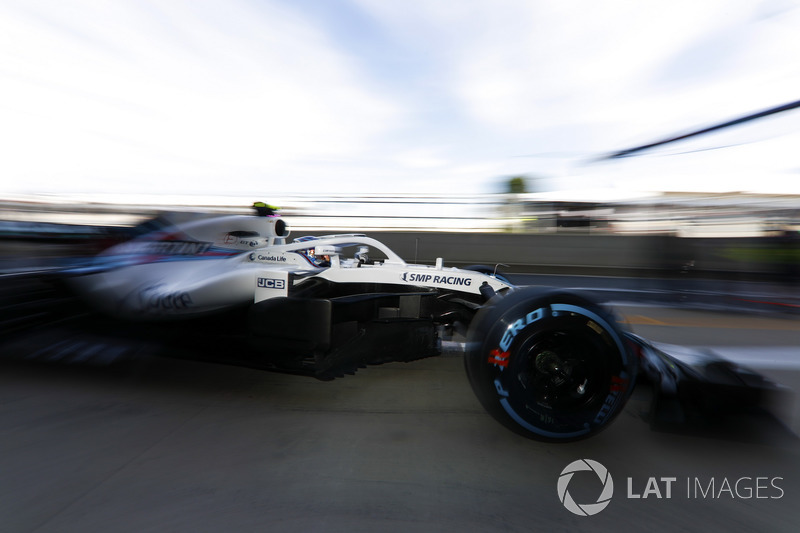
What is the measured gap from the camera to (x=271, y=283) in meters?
2.99

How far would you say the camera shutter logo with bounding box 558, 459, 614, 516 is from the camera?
6.04ft

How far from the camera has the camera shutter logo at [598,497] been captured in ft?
6.04

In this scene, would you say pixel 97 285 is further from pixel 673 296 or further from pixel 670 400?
pixel 673 296

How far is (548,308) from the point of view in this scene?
226cm

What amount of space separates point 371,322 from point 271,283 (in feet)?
2.34

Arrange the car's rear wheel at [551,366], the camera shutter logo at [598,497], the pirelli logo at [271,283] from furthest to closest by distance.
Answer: the pirelli logo at [271,283], the car's rear wheel at [551,366], the camera shutter logo at [598,497]

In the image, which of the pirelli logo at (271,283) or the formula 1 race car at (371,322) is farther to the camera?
the pirelli logo at (271,283)

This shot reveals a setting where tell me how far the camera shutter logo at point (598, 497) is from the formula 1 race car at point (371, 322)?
5.3 inches
